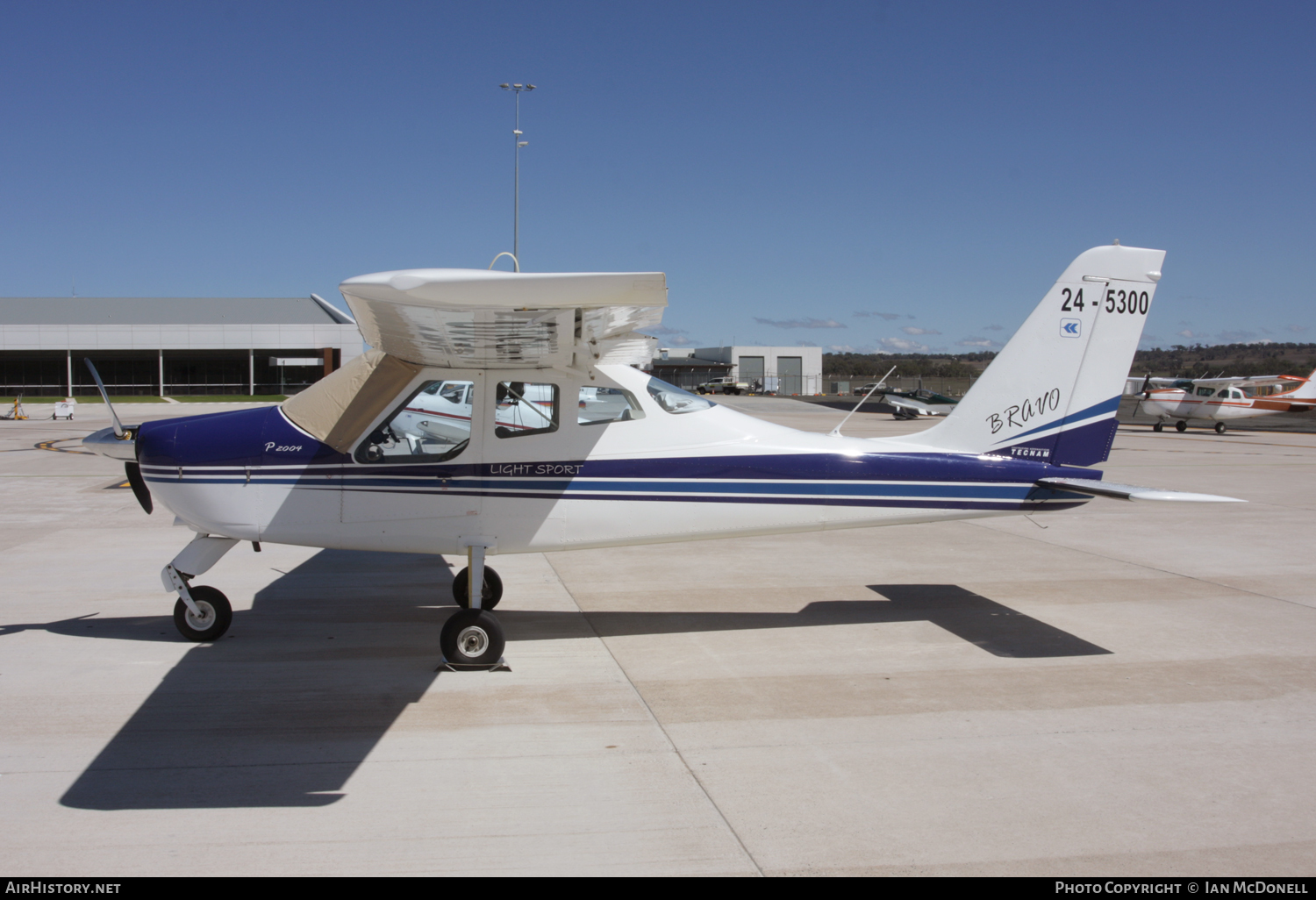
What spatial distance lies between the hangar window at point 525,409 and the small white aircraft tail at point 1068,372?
8.86 ft

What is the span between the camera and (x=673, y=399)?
19.1 feet

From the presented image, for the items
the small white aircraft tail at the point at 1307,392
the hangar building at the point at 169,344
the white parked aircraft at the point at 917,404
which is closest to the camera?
the small white aircraft tail at the point at 1307,392

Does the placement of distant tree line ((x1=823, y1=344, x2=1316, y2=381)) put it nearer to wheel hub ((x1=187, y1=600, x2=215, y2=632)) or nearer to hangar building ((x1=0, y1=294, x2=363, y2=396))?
hangar building ((x1=0, y1=294, x2=363, y2=396))

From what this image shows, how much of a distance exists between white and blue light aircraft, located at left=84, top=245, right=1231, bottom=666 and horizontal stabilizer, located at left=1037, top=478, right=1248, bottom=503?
2 cm

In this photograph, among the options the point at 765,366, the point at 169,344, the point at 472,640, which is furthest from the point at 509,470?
the point at 765,366

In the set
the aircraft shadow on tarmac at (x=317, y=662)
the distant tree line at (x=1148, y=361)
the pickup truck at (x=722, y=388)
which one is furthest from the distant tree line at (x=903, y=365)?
the aircraft shadow on tarmac at (x=317, y=662)

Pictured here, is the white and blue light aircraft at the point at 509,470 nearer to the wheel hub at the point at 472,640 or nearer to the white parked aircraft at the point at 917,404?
the wheel hub at the point at 472,640

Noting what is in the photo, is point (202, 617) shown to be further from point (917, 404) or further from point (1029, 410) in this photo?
point (917, 404)

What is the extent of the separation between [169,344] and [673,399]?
56.1m

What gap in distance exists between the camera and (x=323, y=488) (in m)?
5.40

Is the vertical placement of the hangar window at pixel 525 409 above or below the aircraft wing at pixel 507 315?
below

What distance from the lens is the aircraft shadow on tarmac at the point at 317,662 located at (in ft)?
12.5

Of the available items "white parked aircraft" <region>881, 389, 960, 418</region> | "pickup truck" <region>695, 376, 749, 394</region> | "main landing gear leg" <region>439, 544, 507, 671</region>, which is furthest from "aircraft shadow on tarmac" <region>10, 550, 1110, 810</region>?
"pickup truck" <region>695, 376, 749, 394</region>

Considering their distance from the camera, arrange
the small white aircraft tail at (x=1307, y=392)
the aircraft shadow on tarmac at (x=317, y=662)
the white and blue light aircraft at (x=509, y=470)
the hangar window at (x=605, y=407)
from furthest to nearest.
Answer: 1. the small white aircraft tail at (x=1307, y=392)
2. the hangar window at (x=605, y=407)
3. the white and blue light aircraft at (x=509, y=470)
4. the aircraft shadow on tarmac at (x=317, y=662)
